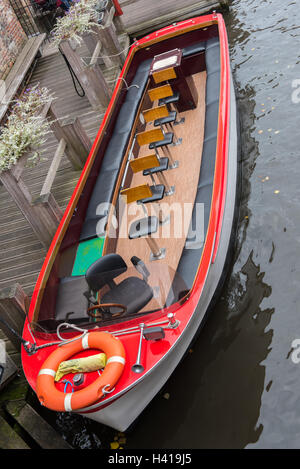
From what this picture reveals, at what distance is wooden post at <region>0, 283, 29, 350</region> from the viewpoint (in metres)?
4.62

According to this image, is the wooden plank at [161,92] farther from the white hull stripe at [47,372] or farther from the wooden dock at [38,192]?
the white hull stripe at [47,372]

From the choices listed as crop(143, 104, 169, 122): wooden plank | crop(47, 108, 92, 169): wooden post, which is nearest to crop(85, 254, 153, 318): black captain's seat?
crop(143, 104, 169, 122): wooden plank

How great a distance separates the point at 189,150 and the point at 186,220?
156cm

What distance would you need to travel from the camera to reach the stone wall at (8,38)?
362 inches

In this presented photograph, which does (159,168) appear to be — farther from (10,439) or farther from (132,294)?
(10,439)

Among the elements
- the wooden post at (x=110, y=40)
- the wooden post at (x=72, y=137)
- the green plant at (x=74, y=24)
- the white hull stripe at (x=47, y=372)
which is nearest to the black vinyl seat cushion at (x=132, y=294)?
the white hull stripe at (x=47, y=372)

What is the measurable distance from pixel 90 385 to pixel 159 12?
29.9 ft

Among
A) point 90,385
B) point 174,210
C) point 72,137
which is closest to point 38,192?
point 72,137

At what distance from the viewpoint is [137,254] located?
5.11 m

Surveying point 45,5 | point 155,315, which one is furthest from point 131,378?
point 45,5

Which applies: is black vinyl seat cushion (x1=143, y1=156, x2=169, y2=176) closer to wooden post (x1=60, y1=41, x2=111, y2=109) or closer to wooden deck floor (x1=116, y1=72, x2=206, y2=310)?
wooden deck floor (x1=116, y1=72, x2=206, y2=310)

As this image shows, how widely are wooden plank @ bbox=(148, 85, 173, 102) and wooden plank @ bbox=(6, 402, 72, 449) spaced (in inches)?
165

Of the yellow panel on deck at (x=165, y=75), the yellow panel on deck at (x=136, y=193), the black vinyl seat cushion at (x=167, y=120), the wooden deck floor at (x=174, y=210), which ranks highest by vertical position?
the yellow panel on deck at (x=165, y=75)

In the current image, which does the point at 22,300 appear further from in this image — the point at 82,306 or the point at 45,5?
the point at 45,5
